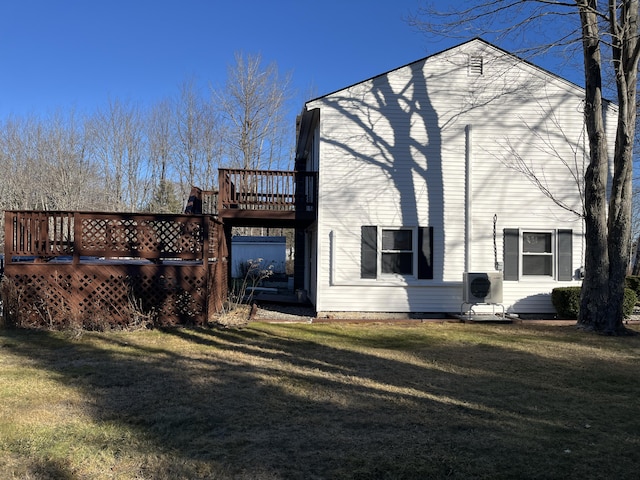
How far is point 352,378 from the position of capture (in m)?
5.71

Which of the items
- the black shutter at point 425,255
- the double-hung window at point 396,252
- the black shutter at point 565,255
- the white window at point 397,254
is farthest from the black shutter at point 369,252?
the black shutter at point 565,255

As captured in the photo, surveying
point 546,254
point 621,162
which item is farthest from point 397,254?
point 621,162

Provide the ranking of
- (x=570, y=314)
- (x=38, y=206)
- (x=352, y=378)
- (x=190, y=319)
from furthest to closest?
(x=38, y=206), (x=570, y=314), (x=190, y=319), (x=352, y=378)

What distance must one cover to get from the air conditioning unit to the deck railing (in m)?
4.08

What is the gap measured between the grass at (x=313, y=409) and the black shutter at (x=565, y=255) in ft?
11.0

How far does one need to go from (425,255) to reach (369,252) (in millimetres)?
1289

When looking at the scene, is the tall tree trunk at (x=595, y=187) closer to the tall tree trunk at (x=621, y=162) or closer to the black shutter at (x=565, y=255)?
the tall tree trunk at (x=621, y=162)

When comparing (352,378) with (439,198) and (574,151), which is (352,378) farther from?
(574,151)

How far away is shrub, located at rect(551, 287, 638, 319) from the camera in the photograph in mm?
10453

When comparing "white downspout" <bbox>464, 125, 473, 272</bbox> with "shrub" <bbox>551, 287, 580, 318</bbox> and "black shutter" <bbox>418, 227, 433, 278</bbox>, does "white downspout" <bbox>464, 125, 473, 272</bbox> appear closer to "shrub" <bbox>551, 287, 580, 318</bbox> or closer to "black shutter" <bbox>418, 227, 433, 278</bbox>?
"black shutter" <bbox>418, 227, 433, 278</bbox>

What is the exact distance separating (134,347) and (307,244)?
8070 mm

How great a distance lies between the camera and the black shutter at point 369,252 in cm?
1113

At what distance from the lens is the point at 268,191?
1170 cm

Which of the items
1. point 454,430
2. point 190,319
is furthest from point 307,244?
point 454,430
